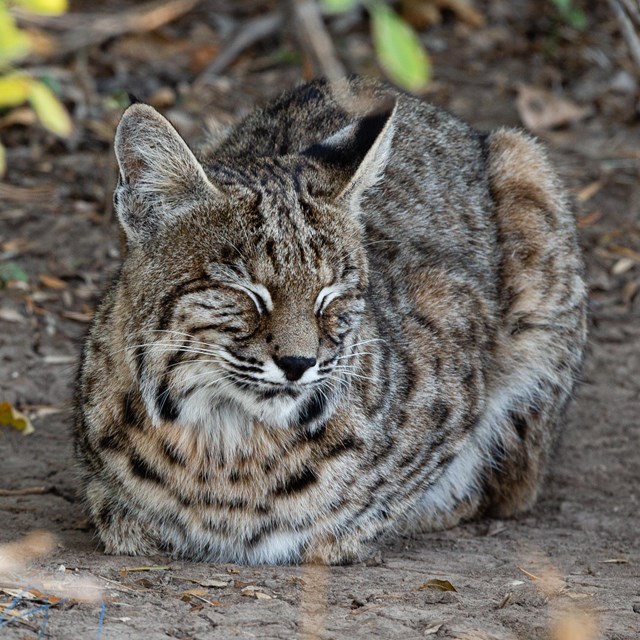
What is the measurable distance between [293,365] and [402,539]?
1.69 m

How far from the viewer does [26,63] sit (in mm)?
9281

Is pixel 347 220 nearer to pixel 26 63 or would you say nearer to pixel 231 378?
pixel 231 378

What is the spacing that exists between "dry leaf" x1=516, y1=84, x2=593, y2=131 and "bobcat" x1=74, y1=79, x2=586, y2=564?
3.59 m

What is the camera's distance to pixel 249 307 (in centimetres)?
421

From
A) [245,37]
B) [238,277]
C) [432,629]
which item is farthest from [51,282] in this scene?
[432,629]

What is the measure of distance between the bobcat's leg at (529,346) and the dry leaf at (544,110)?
11.6ft

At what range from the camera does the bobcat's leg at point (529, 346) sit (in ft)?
19.2

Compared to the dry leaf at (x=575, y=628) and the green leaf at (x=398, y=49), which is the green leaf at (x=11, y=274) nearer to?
the dry leaf at (x=575, y=628)

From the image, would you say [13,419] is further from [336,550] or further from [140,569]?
[336,550]

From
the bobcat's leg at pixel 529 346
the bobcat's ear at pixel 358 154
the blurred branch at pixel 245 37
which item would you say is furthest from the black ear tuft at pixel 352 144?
the blurred branch at pixel 245 37

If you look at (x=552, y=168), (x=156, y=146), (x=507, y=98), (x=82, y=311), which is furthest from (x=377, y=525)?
(x=507, y=98)

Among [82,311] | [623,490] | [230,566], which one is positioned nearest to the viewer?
[230,566]

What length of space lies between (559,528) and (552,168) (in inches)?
77.3

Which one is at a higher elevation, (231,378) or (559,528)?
(231,378)
